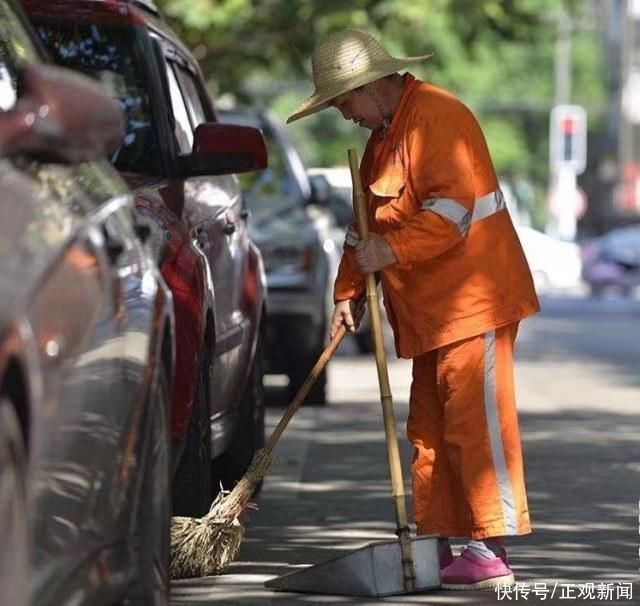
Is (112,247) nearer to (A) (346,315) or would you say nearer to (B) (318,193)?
(A) (346,315)

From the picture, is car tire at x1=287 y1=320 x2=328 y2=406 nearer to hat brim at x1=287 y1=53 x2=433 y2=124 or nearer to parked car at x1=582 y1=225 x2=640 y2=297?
hat brim at x1=287 y1=53 x2=433 y2=124

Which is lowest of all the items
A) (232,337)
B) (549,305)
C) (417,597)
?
(417,597)

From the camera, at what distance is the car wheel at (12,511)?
12.8 ft

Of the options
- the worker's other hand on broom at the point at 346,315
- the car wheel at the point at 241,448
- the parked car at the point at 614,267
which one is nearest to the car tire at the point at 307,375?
the car wheel at the point at 241,448

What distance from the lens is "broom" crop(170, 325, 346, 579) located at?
7781mm

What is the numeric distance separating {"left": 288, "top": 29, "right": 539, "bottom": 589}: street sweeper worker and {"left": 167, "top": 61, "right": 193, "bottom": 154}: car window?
0.94 metres

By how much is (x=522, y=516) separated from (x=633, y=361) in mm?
14778

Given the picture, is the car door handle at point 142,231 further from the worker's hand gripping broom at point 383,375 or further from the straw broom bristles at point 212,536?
the straw broom bristles at point 212,536

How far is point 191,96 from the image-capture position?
9602 millimetres

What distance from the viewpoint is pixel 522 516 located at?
7.68m

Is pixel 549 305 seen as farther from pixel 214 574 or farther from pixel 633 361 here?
pixel 214 574

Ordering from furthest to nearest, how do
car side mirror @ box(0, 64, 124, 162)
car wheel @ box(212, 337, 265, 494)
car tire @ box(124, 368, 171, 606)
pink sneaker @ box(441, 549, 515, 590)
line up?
car wheel @ box(212, 337, 265, 494)
pink sneaker @ box(441, 549, 515, 590)
car tire @ box(124, 368, 171, 606)
car side mirror @ box(0, 64, 124, 162)

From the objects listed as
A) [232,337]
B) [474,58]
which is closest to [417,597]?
[232,337]

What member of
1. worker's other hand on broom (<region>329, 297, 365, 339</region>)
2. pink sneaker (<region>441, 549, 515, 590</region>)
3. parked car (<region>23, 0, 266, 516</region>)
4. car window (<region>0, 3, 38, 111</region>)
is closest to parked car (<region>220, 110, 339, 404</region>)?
parked car (<region>23, 0, 266, 516</region>)
